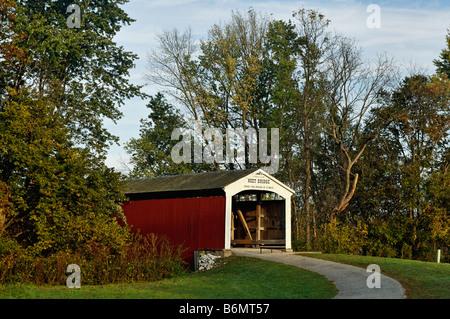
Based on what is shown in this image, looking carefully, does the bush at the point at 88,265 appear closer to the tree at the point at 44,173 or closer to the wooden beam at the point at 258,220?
the tree at the point at 44,173

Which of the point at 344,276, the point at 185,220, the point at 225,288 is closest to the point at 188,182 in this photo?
the point at 185,220

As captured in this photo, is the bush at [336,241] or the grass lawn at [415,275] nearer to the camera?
the grass lawn at [415,275]

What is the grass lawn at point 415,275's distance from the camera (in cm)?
1334

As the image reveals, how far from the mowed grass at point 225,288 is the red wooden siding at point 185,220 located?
3890 millimetres

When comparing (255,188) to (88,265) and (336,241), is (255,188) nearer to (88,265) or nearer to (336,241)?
(336,241)

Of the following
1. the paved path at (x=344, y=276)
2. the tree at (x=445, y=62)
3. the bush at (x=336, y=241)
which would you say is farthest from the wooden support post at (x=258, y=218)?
the tree at (x=445, y=62)

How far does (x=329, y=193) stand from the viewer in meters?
39.9

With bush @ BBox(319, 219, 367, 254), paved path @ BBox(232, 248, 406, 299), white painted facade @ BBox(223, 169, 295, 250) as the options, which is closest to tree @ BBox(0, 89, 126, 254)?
white painted facade @ BBox(223, 169, 295, 250)

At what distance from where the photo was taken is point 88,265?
19.2 metres

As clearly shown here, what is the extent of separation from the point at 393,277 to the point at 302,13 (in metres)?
23.7

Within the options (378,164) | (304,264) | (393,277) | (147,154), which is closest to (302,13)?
(378,164)

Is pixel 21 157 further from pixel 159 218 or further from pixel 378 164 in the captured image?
pixel 378 164

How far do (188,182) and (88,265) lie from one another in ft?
24.6

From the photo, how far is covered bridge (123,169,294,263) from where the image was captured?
23344mm
